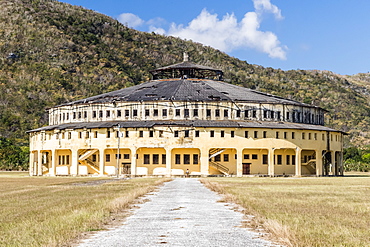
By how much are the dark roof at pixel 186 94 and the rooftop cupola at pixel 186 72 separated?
4.55 m

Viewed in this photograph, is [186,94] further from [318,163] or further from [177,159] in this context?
[318,163]

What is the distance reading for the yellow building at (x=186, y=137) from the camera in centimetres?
8969

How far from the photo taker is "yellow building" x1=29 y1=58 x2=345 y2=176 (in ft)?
294

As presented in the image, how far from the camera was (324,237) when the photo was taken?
16.5 meters

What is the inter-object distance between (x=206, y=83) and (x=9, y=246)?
96194 millimetres


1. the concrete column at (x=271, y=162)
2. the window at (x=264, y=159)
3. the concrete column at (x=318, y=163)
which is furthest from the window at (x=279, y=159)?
the concrete column at (x=318, y=163)

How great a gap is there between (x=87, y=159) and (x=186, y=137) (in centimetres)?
1830

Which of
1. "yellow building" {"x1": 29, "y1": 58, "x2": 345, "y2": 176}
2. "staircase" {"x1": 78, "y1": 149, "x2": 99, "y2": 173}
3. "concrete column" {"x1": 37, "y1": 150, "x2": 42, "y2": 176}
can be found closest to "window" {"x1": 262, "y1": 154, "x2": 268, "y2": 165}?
"yellow building" {"x1": 29, "y1": 58, "x2": 345, "y2": 176}

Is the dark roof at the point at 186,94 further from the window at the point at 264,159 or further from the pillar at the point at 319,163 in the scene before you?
the pillar at the point at 319,163

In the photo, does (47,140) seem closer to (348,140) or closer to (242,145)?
(242,145)

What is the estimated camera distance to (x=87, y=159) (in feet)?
316

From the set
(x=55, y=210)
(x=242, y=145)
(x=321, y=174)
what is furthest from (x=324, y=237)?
(x=321, y=174)

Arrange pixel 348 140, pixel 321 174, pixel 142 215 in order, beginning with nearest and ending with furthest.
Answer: pixel 142 215, pixel 321 174, pixel 348 140

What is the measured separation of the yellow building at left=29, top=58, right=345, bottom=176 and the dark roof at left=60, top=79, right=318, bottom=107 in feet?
0.62
